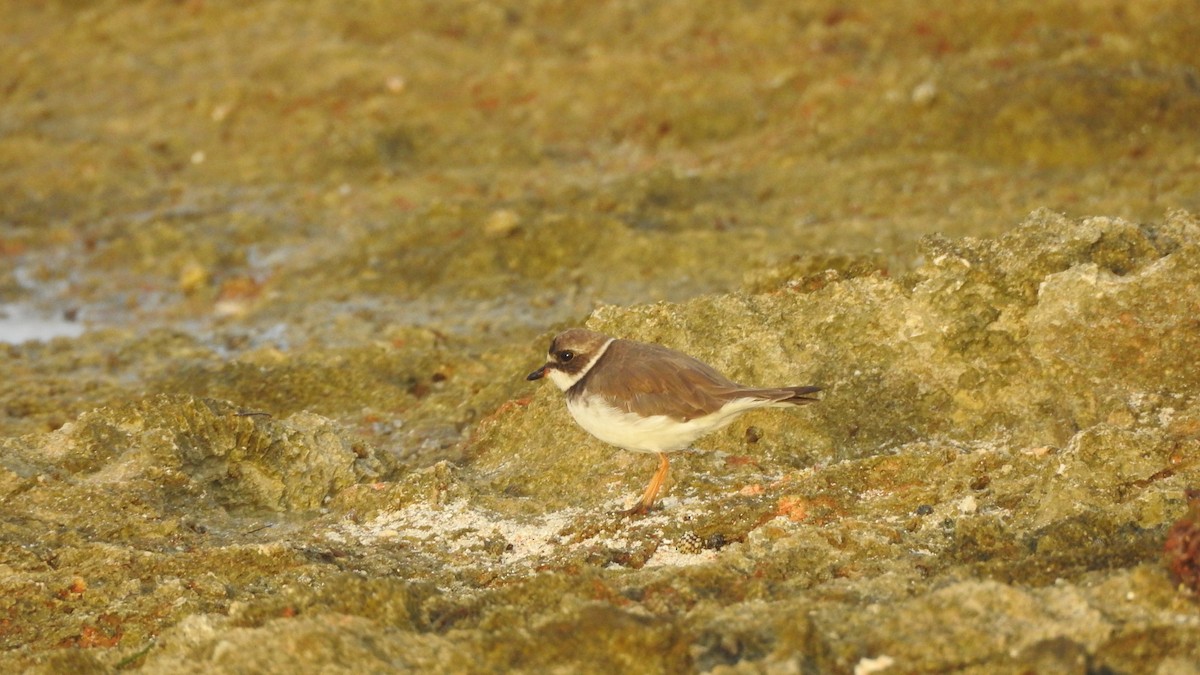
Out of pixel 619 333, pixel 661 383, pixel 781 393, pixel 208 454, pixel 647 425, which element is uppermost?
pixel 781 393

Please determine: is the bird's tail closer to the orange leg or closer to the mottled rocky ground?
the mottled rocky ground

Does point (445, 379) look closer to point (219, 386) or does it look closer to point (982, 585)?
point (219, 386)

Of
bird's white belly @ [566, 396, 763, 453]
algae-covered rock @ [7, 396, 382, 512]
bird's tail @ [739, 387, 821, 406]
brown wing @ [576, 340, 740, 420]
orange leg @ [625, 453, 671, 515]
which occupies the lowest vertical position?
algae-covered rock @ [7, 396, 382, 512]

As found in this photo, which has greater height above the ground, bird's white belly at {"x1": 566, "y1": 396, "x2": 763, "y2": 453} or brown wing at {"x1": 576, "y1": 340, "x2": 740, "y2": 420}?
brown wing at {"x1": 576, "y1": 340, "x2": 740, "y2": 420}

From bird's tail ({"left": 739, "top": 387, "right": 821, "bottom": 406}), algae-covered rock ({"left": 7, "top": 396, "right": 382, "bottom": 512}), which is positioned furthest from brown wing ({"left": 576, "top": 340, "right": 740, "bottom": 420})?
algae-covered rock ({"left": 7, "top": 396, "right": 382, "bottom": 512})

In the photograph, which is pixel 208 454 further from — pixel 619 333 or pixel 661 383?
pixel 661 383

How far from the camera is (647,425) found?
6.57 m

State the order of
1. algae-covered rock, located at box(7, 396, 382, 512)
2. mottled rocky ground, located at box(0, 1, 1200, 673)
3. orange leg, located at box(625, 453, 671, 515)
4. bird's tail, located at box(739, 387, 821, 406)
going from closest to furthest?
1. mottled rocky ground, located at box(0, 1, 1200, 673)
2. bird's tail, located at box(739, 387, 821, 406)
3. orange leg, located at box(625, 453, 671, 515)
4. algae-covered rock, located at box(7, 396, 382, 512)

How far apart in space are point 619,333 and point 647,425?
64.9 inches

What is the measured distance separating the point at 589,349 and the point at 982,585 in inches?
121

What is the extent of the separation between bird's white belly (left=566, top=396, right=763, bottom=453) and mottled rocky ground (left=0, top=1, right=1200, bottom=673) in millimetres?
339

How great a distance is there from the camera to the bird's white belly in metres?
6.57

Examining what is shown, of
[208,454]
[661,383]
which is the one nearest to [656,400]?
[661,383]

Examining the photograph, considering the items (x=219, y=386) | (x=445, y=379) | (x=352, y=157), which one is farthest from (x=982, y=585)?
(x=352, y=157)
